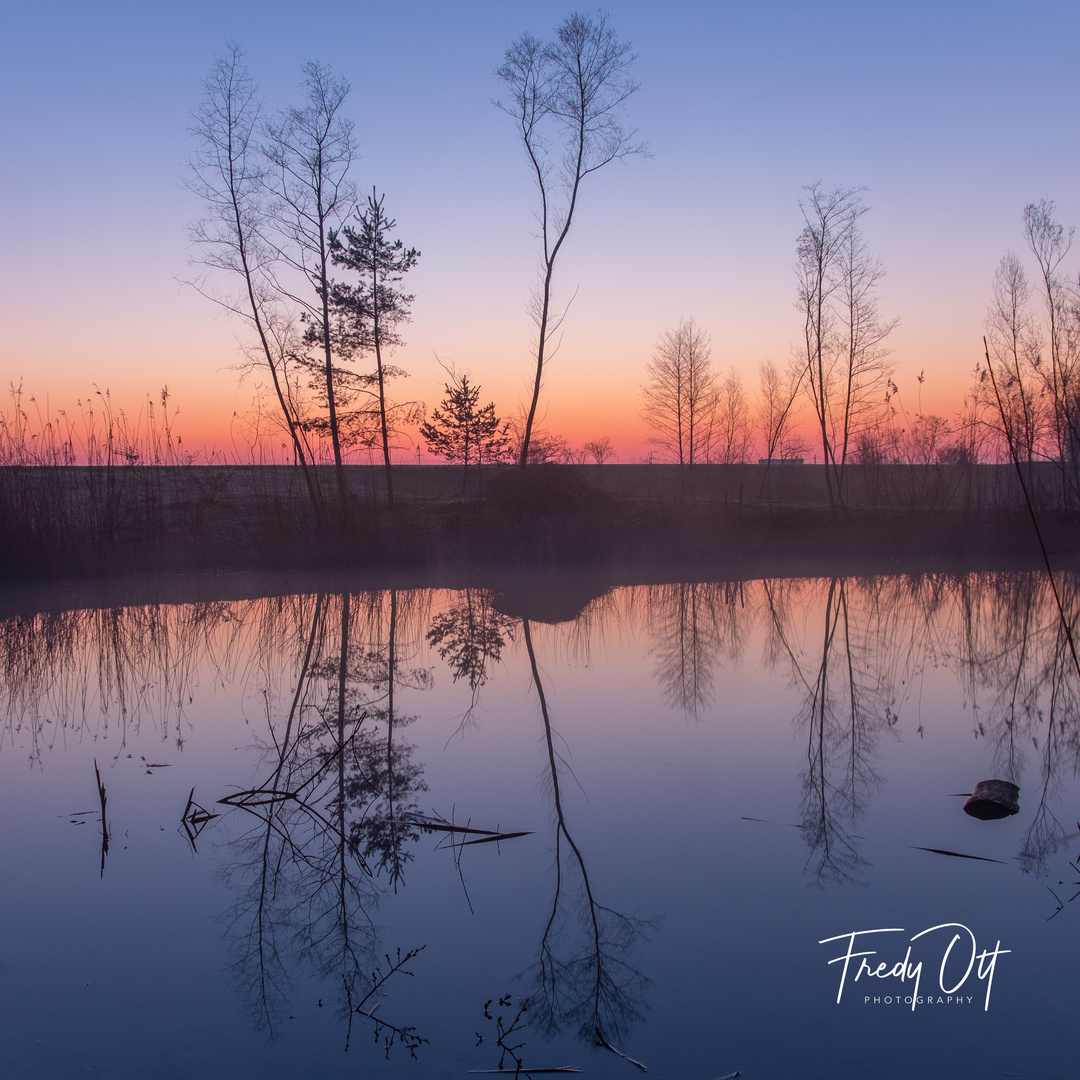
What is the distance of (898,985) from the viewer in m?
2.11

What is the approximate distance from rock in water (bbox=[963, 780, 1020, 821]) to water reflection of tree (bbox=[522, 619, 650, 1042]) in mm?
1839

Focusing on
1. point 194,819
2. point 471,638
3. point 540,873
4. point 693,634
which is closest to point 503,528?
point 471,638

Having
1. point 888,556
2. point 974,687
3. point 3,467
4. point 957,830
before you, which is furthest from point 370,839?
point 888,556

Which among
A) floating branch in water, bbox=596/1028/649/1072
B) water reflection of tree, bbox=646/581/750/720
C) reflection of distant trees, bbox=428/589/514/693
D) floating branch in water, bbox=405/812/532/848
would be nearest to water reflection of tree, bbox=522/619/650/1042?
floating branch in water, bbox=596/1028/649/1072

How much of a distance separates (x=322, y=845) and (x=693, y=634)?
528cm

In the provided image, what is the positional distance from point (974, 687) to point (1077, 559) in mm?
11949

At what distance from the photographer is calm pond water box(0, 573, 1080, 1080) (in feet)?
6.30

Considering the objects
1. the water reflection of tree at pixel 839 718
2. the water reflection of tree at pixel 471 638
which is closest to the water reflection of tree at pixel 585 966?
the water reflection of tree at pixel 839 718

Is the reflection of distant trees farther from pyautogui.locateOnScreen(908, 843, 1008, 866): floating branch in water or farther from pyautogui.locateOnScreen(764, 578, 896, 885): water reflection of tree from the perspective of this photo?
pyautogui.locateOnScreen(908, 843, 1008, 866): floating branch in water

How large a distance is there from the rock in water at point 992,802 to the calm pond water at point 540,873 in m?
0.07

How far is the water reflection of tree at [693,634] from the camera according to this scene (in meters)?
5.52

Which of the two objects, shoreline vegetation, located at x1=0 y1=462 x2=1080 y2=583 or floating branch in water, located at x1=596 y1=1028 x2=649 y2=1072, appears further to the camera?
shoreline vegetation, located at x1=0 y1=462 x2=1080 y2=583

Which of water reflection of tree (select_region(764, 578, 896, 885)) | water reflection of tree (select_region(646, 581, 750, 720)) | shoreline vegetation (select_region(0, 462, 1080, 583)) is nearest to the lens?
→ water reflection of tree (select_region(764, 578, 896, 885))

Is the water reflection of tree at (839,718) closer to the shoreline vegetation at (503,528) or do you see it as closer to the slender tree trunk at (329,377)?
the shoreline vegetation at (503,528)
